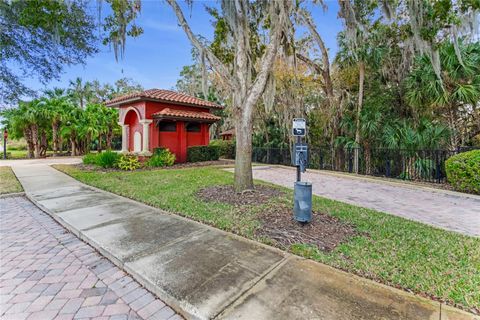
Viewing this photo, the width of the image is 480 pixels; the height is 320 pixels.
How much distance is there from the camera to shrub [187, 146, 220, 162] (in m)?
13.4

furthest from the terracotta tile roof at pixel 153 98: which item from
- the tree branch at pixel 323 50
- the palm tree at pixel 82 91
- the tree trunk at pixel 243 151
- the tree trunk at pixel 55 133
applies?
the palm tree at pixel 82 91

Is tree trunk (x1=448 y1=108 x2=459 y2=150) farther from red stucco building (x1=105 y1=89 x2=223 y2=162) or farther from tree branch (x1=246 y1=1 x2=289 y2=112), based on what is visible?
red stucco building (x1=105 y1=89 x2=223 y2=162)

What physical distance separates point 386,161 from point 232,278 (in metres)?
9.47

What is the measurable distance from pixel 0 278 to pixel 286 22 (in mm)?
6839

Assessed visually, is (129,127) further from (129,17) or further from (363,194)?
(363,194)

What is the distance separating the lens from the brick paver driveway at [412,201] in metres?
4.55

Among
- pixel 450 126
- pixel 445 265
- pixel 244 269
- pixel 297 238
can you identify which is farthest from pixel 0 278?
pixel 450 126

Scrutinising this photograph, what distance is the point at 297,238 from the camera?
11.1 feet

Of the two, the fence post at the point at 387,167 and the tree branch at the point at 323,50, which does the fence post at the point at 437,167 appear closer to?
the fence post at the point at 387,167

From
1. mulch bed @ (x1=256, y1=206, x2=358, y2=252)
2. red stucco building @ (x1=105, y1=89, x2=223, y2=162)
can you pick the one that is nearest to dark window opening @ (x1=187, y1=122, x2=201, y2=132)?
red stucco building @ (x1=105, y1=89, x2=223, y2=162)

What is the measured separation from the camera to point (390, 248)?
312 cm

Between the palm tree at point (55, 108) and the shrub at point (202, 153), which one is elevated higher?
the palm tree at point (55, 108)

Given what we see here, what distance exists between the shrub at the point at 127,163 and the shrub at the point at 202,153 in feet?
10.1

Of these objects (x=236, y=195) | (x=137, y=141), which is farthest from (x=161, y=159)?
(x=236, y=195)
